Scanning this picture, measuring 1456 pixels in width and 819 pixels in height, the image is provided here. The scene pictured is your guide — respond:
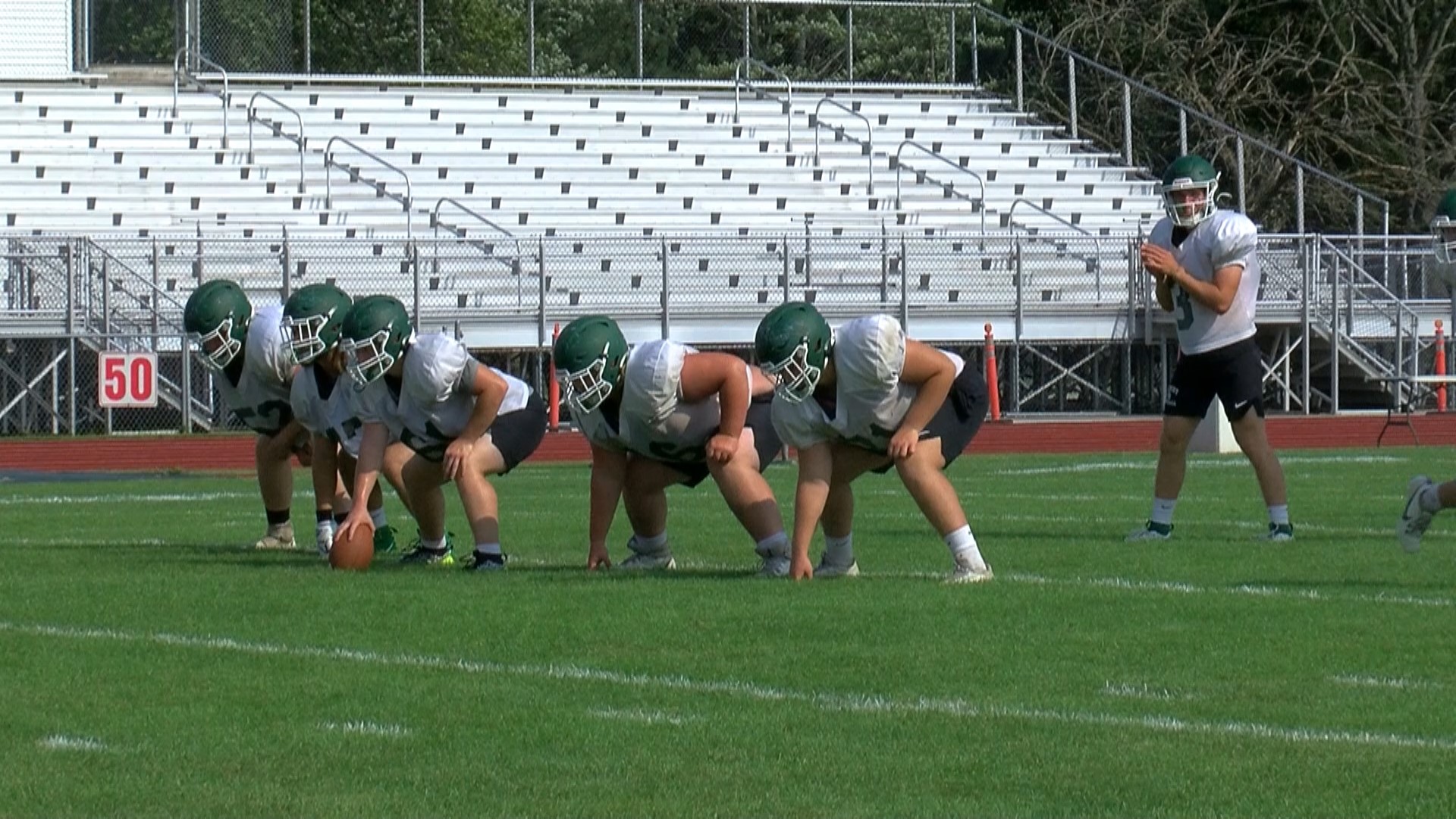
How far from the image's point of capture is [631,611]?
7742 mm

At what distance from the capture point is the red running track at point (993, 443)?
20.0m

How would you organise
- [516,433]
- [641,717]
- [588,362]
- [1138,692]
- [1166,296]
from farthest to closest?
[1166,296] < [516,433] < [588,362] < [1138,692] < [641,717]

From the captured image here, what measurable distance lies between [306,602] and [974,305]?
56.9ft

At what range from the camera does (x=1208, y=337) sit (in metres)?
10.6

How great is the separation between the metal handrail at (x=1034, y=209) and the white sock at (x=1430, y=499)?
18453 millimetres

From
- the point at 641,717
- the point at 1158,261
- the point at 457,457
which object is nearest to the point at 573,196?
the point at 1158,261

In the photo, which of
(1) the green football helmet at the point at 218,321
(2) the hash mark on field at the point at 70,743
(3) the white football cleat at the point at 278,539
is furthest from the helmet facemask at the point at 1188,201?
(2) the hash mark on field at the point at 70,743

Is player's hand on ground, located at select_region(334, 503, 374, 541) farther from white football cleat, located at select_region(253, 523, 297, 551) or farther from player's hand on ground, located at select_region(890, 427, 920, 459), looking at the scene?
player's hand on ground, located at select_region(890, 427, 920, 459)

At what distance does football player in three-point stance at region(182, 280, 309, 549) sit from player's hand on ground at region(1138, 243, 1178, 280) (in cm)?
370

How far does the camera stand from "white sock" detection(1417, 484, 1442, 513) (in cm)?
871

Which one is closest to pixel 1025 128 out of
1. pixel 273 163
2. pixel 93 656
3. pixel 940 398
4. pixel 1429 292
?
pixel 1429 292

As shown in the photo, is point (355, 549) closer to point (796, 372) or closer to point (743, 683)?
point (796, 372)

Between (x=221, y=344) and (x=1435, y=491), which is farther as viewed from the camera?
(x=221, y=344)

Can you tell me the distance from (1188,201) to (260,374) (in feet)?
13.7
